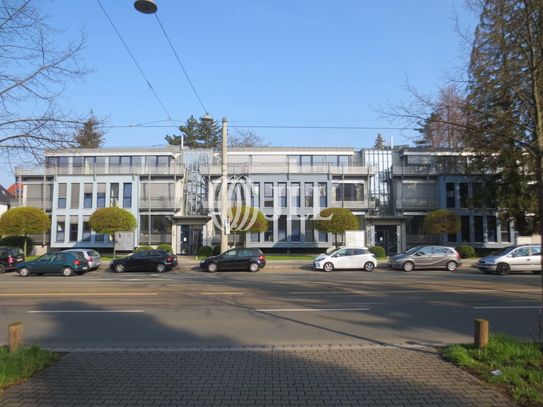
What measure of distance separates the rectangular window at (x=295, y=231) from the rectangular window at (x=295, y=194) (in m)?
1.47

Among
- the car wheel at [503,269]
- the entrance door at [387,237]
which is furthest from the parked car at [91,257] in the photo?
the entrance door at [387,237]

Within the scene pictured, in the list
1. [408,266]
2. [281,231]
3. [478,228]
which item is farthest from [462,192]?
[408,266]

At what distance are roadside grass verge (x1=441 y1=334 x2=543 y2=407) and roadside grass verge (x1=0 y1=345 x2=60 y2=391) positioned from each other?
20.1ft

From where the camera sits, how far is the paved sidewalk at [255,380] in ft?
14.4

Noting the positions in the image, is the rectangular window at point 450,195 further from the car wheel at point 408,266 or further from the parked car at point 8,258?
the parked car at point 8,258

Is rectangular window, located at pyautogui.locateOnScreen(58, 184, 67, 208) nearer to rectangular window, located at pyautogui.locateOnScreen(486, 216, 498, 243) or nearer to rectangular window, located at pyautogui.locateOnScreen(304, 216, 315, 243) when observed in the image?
rectangular window, located at pyautogui.locateOnScreen(304, 216, 315, 243)

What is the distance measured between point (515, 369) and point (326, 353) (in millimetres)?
2655

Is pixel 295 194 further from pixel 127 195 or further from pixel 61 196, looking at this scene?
pixel 61 196

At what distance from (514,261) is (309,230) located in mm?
17851

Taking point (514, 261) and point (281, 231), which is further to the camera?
point (281, 231)

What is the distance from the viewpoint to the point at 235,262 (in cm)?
2222

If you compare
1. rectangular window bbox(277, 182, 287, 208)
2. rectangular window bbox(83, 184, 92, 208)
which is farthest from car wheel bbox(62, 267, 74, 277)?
rectangular window bbox(277, 182, 287, 208)

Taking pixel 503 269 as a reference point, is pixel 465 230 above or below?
above

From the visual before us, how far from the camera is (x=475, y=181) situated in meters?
33.9
